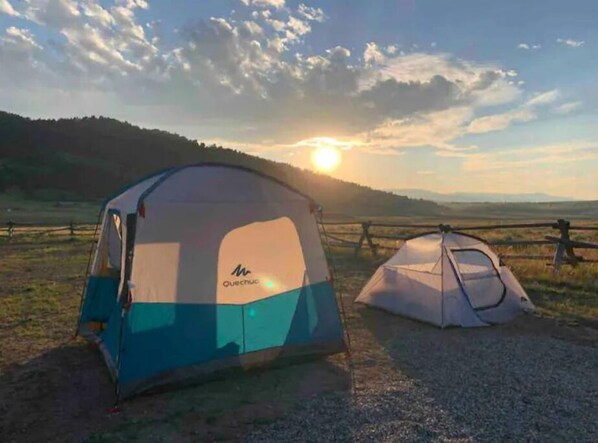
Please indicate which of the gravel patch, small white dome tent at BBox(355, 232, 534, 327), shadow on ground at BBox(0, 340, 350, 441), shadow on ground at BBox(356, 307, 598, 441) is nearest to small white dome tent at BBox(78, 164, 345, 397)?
shadow on ground at BBox(0, 340, 350, 441)

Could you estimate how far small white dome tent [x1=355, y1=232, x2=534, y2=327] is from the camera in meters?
8.61

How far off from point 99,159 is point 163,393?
8962cm

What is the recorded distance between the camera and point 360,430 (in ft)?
15.9

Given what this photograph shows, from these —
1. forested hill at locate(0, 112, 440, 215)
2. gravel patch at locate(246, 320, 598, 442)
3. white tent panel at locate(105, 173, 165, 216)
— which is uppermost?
forested hill at locate(0, 112, 440, 215)

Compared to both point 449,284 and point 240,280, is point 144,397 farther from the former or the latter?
point 449,284

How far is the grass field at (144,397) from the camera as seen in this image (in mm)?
5043

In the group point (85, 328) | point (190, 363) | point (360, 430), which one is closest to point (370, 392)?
point (360, 430)

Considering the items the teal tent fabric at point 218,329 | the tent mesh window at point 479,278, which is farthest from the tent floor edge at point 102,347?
the tent mesh window at point 479,278

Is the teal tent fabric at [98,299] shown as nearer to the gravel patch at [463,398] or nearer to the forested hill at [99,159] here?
the gravel patch at [463,398]

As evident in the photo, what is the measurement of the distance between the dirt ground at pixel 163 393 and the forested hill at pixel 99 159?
222 feet

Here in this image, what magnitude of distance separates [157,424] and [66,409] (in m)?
1.18

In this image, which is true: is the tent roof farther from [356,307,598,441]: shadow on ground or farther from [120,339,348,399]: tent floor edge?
[356,307,598,441]: shadow on ground

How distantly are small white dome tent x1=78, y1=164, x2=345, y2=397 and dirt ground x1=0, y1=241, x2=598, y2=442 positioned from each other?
31 cm

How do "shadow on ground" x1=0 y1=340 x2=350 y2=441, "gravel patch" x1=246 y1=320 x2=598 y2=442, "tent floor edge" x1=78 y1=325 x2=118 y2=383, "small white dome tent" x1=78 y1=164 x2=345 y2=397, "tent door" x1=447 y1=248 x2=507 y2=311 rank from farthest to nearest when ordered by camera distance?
"tent door" x1=447 y1=248 x2=507 y2=311 → "tent floor edge" x1=78 y1=325 x2=118 y2=383 → "small white dome tent" x1=78 y1=164 x2=345 y2=397 → "shadow on ground" x1=0 y1=340 x2=350 y2=441 → "gravel patch" x1=246 y1=320 x2=598 y2=442
